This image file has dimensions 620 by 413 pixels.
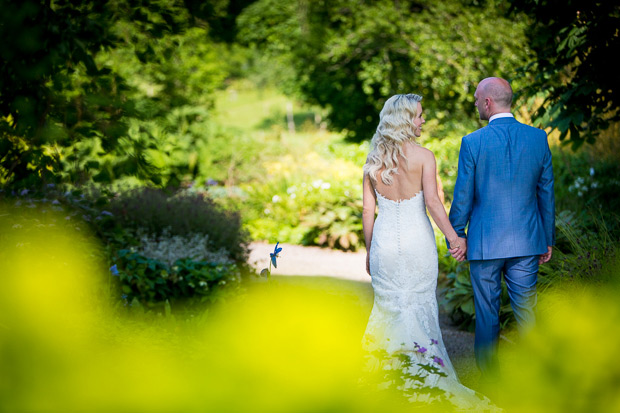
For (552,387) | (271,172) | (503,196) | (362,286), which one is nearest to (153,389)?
(552,387)

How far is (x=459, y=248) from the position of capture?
3.68 m

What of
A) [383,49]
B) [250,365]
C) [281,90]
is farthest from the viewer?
[281,90]

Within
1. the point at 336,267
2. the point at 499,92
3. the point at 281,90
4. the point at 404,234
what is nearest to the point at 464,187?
the point at 404,234

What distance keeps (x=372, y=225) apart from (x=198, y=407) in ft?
9.69

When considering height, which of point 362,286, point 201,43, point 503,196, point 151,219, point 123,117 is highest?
point 201,43

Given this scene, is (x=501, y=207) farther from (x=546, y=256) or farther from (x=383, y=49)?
(x=383, y=49)

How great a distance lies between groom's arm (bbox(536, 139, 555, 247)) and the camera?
3.49m

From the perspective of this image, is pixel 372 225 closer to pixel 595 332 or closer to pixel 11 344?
pixel 595 332

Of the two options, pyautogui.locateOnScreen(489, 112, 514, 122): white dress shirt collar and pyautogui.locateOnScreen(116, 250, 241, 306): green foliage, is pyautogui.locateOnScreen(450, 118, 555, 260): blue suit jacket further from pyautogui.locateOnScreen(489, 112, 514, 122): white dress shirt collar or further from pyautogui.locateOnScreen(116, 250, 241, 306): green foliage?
pyautogui.locateOnScreen(116, 250, 241, 306): green foliage

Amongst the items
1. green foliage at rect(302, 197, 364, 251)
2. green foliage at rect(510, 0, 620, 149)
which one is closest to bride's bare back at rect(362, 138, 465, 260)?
green foliage at rect(510, 0, 620, 149)

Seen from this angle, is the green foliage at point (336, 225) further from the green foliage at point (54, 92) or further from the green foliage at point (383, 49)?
the green foliage at point (54, 92)

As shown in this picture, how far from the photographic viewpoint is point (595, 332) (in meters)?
1.23

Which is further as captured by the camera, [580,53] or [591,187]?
[591,187]

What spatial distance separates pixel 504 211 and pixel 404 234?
0.64 m
